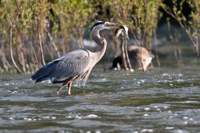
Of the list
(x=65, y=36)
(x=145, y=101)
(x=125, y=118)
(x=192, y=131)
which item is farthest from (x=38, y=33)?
(x=192, y=131)

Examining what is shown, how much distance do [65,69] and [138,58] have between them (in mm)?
8693

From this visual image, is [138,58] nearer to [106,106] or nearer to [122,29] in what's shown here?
[122,29]

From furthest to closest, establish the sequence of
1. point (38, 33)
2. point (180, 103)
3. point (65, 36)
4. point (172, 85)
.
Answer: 1. point (65, 36)
2. point (38, 33)
3. point (172, 85)
4. point (180, 103)

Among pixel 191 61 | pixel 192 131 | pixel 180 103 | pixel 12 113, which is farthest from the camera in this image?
pixel 191 61

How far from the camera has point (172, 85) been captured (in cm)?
1582

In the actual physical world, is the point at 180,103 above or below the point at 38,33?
below

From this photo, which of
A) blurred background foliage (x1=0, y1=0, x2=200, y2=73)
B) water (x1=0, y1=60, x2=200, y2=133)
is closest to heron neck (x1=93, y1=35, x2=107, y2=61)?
water (x1=0, y1=60, x2=200, y2=133)

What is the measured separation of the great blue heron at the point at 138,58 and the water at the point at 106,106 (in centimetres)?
483

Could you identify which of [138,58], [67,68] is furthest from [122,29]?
[138,58]

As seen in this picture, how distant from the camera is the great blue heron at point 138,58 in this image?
22484 millimetres

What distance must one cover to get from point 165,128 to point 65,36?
12.8m

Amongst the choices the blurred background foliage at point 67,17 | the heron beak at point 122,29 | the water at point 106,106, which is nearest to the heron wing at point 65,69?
the water at point 106,106

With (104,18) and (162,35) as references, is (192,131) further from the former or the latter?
(162,35)

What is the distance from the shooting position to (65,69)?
47.1ft
